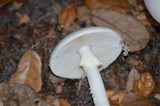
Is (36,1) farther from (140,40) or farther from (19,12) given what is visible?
(140,40)

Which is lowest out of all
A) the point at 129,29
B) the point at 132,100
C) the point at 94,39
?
Answer: the point at 132,100

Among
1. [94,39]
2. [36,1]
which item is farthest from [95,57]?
[36,1]

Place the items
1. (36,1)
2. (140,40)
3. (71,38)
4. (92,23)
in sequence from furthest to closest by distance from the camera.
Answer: (36,1) < (92,23) < (140,40) < (71,38)

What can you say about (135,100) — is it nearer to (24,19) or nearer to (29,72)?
(29,72)

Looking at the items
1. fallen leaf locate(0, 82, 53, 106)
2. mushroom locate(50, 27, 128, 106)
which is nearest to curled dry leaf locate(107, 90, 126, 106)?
mushroom locate(50, 27, 128, 106)

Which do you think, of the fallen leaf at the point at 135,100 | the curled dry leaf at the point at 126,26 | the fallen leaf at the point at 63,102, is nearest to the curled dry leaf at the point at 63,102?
the fallen leaf at the point at 63,102

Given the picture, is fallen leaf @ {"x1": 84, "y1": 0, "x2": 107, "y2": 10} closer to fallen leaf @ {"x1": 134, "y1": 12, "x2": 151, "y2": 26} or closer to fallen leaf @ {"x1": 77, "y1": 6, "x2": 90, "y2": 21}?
fallen leaf @ {"x1": 77, "y1": 6, "x2": 90, "y2": 21}

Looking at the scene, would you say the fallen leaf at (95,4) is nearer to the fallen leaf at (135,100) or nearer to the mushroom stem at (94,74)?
the mushroom stem at (94,74)
